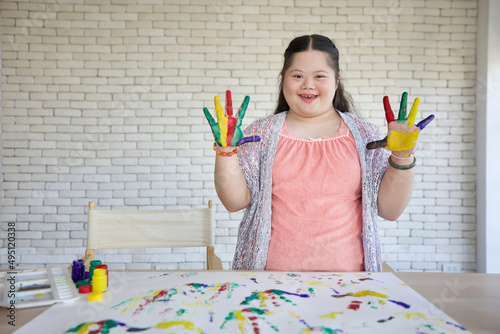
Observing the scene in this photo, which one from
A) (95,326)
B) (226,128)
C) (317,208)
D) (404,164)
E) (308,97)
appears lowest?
(95,326)

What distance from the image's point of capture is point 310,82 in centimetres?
134

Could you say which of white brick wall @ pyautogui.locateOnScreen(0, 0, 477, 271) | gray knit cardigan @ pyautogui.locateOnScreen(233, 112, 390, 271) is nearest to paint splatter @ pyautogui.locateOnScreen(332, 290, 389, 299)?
gray knit cardigan @ pyautogui.locateOnScreen(233, 112, 390, 271)

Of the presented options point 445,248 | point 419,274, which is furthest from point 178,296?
point 445,248

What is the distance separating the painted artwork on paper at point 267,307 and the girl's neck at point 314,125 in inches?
20.3

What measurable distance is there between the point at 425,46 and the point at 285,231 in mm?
2663

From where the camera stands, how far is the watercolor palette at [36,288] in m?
0.89

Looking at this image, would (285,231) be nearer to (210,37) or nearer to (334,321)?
(334,321)

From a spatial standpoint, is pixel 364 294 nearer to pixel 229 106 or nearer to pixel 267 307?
pixel 267 307

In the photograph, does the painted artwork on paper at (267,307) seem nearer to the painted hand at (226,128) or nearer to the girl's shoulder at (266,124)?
the painted hand at (226,128)

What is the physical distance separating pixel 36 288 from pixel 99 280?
176mm

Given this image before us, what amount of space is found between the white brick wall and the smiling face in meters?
1.93

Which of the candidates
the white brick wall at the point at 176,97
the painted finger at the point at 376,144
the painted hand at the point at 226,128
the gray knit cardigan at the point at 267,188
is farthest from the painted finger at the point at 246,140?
the white brick wall at the point at 176,97

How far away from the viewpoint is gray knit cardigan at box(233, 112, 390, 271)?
1.30 meters

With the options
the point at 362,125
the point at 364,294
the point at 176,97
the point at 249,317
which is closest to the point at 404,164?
the point at 362,125
